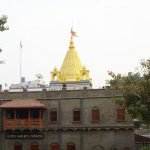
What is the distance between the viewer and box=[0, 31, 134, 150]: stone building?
1914 inches

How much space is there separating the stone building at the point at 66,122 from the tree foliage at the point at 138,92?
1813 cm

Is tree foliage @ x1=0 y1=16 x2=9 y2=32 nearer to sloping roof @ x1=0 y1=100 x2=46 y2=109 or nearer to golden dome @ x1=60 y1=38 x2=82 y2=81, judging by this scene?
sloping roof @ x1=0 y1=100 x2=46 y2=109

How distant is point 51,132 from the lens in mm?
50281

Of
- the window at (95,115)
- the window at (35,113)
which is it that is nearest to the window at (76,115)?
the window at (95,115)

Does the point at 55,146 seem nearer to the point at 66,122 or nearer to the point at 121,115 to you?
the point at 66,122

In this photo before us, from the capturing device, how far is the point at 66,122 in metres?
50.0

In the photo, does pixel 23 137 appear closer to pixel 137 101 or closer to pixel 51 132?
pixel 51 132

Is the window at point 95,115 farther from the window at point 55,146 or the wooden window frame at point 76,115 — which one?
the window at point 55,146

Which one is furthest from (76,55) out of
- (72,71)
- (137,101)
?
(137,101)

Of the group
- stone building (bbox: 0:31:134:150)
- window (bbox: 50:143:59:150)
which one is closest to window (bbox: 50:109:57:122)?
stone building (bbox: 0:31:134:150)

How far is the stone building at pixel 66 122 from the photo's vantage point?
48625 mm

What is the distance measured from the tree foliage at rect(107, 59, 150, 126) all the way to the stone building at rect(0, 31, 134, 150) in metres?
18.1

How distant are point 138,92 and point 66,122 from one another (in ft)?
71.2

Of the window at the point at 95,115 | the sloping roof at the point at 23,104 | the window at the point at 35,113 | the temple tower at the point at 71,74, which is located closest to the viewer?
the window at the point at 95,115
